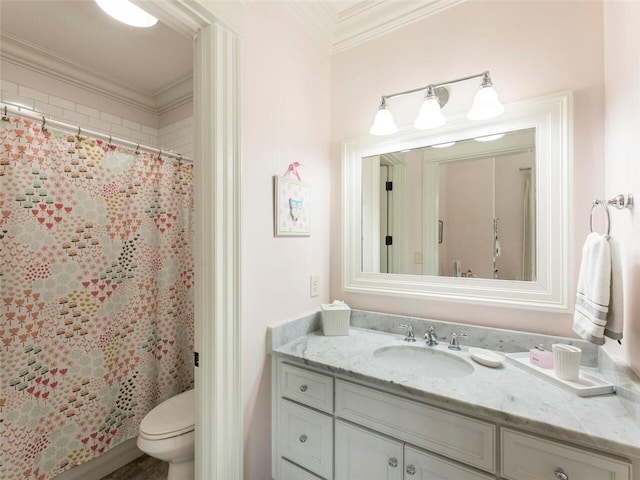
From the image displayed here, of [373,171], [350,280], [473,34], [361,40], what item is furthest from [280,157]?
[473,34]

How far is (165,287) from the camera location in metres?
1.98

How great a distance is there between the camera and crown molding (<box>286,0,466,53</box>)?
1.51 meters

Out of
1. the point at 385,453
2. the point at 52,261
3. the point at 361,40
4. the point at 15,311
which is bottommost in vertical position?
the point at 385,453

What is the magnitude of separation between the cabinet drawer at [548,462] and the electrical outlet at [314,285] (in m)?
1.04

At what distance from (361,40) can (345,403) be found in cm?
196

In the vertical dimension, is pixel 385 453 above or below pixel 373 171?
below

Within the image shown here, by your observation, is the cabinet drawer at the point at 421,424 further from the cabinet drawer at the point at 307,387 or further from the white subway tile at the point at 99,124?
the white subway tile at the point at 99,124

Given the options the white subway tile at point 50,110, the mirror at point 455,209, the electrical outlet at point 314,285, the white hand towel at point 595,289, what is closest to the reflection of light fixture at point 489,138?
the mirror at point 455,209

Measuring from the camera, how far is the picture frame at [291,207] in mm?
1403

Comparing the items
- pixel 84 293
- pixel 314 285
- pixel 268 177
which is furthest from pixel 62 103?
pixel 314 285

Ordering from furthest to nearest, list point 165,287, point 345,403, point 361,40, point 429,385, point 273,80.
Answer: point 165,287
point 361,40
point 273,80
point 345,403
point 429,385

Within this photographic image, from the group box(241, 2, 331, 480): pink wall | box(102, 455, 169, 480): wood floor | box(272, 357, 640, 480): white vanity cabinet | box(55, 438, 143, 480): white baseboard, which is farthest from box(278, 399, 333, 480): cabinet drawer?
box(55, 438, 143, 480): white baseboard

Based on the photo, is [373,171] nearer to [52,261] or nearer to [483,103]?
[483,103]

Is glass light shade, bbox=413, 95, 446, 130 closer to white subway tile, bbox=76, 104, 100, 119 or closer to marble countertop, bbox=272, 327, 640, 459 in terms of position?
marble countertop, bbox=272, 327, 640, 459
